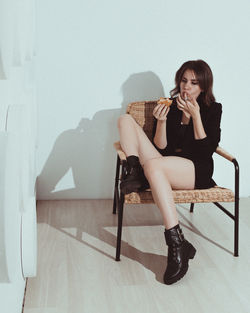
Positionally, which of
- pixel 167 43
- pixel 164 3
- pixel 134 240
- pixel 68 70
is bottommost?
pixel 134 240

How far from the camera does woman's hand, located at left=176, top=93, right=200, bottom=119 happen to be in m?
2.46

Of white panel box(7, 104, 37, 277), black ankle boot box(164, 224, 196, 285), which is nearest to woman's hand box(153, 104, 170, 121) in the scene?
black ankle boot box(164, 224, 196, 285)

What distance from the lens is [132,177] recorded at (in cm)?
238

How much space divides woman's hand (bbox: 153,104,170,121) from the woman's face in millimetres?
143

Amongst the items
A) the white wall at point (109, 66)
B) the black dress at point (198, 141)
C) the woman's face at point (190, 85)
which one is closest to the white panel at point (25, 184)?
the black dress at point (198, 141)

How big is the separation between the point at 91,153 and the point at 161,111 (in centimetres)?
75

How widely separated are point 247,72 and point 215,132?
766mm

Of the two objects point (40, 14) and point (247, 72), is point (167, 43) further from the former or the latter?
point (40, 14)

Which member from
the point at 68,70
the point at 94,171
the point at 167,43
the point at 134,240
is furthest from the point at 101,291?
the point at 167,43

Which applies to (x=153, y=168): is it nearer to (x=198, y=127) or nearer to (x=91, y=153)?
(x=198, y=127)

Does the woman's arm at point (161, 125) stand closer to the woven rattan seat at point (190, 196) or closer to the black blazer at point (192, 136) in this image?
the black blazer at point (192, 136)

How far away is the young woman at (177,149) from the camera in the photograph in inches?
88.2

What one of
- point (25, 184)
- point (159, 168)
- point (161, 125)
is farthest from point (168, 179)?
point (25, 184)

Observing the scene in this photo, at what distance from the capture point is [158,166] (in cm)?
233
